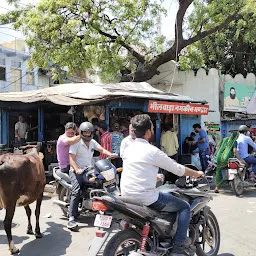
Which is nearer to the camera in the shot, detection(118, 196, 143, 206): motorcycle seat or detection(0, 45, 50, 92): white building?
detection(118, 196, 143, 206): motorcycle seat

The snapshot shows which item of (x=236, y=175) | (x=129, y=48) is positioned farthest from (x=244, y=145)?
(x=129, y=48)

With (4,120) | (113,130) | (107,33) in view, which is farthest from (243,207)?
(107,33)

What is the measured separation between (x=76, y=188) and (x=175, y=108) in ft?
17.7

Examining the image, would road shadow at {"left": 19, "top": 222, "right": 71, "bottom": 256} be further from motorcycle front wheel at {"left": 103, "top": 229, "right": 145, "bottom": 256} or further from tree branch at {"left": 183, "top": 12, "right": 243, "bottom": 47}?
tree branch at {"left": 183, "top": 12, "right": 243, "bottom": 47}

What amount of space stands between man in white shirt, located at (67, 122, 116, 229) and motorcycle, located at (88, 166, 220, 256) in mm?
1887

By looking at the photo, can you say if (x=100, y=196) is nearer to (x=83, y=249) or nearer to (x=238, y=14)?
(x=83, y=249)

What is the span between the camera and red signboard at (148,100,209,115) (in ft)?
31.8

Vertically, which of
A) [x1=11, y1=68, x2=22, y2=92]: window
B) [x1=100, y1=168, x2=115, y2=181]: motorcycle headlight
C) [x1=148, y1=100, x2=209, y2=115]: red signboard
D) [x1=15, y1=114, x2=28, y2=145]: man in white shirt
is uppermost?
[x1=11, y1=68, x2=22, y2=92]: window

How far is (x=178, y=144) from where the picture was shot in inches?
434

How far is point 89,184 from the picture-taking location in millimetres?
5633

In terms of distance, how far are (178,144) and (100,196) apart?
780 cm

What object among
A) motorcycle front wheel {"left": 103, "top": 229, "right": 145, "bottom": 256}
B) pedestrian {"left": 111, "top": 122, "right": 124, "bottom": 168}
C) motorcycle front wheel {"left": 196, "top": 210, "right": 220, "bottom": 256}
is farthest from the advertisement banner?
motorcycle front wheel {"left": 103, "top": 229, "right": 145, "bottom": 256}

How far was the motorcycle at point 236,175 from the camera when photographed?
27.0 ft

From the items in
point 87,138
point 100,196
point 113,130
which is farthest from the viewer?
point 113,130
